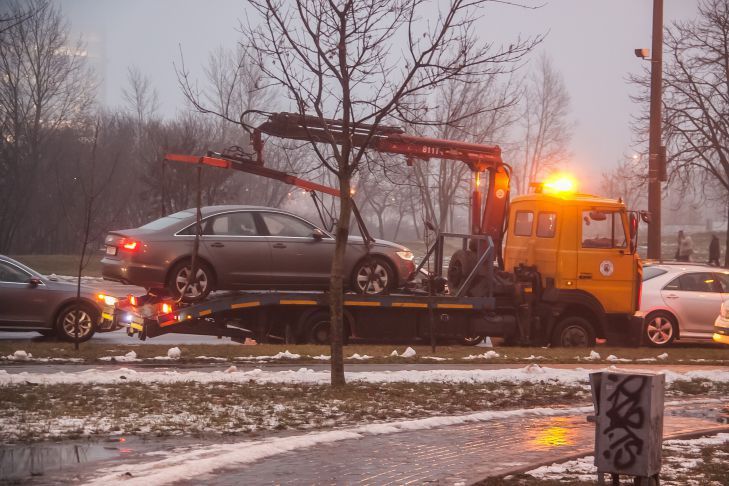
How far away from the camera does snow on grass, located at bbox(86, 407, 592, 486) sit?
692 centimetres

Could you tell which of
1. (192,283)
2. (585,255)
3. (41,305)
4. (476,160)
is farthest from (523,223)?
(41,305)

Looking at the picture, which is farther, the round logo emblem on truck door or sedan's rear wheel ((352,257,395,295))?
the round logo emblem on truck door

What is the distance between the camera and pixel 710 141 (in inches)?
1217

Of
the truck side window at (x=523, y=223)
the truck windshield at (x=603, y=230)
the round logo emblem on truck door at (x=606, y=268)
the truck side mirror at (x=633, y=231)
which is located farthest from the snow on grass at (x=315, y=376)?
the truck side window at (x=523, y=223)

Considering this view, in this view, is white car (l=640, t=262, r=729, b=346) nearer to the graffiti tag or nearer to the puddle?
the graffiti tag

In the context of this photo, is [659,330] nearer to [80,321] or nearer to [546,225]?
[546,225]

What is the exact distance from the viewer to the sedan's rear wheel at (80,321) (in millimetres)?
17250

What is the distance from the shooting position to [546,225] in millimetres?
18391

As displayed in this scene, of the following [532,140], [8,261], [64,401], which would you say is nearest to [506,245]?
[8,261]

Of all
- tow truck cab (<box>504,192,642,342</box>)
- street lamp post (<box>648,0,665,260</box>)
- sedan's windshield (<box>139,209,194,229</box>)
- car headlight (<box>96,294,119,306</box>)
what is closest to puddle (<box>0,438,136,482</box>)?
sedan's windshield (<box>139,209,194,229</box>)

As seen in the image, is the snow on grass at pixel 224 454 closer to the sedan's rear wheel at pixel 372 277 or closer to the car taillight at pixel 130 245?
the car taillight at pixel 130 245

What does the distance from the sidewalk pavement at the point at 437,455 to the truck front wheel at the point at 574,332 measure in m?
7.80

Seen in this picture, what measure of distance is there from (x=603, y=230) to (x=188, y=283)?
7.28m

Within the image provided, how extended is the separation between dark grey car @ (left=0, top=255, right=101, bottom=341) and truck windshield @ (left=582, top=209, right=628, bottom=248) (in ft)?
27.5
